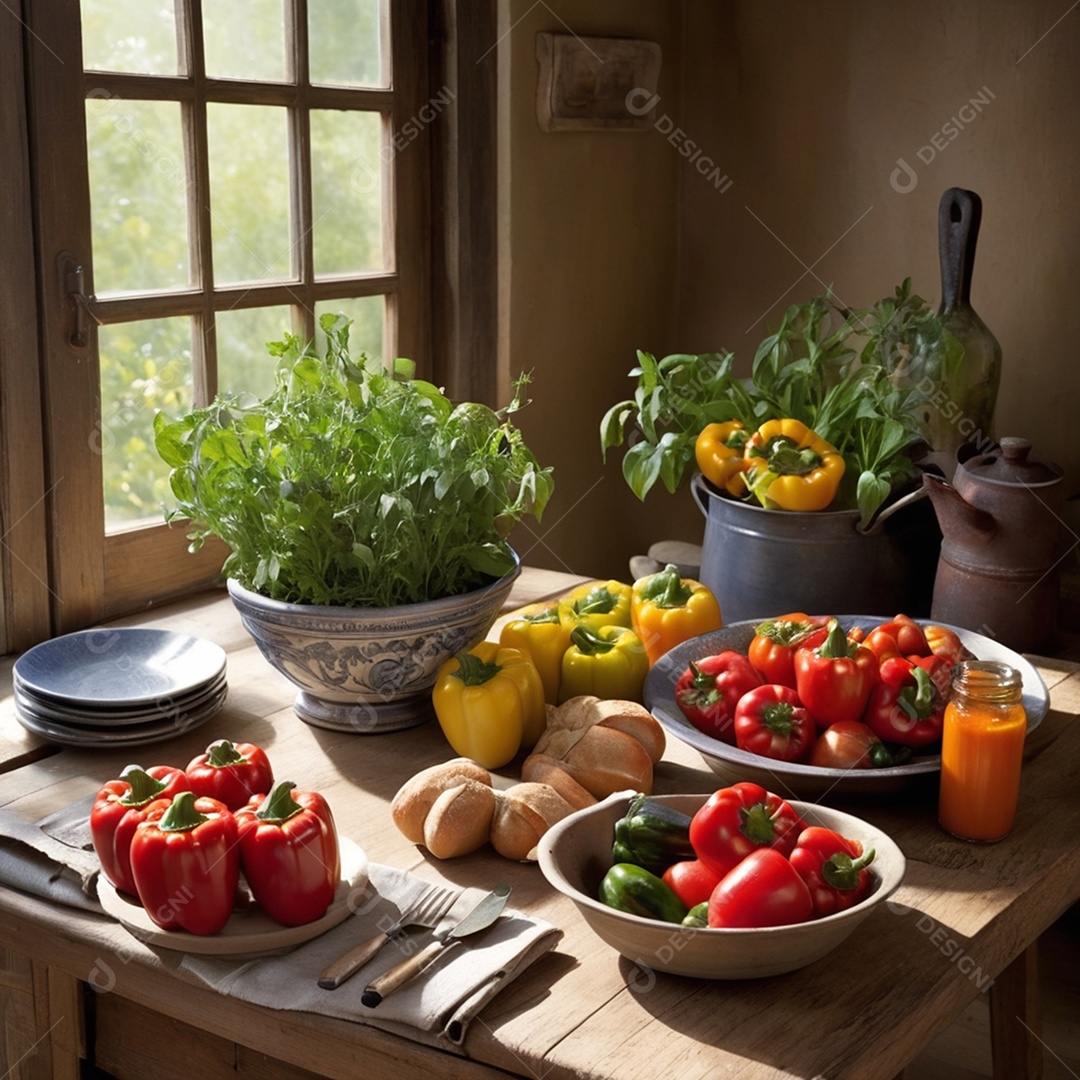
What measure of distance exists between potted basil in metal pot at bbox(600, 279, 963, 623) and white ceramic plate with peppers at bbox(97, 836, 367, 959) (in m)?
0.81

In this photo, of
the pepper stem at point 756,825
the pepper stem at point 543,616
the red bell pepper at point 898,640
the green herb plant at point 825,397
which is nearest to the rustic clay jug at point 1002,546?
the green herb plant at point 825,397

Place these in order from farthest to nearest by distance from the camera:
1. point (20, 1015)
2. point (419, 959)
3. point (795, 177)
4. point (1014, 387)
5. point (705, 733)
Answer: point (795, 177)
point (1014, 387)
point (705, 733)
point (20, 1015)
point (419, 959)

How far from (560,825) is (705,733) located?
0.34 meters

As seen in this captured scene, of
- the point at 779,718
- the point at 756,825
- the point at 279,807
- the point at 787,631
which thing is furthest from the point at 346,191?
the point at 756,825

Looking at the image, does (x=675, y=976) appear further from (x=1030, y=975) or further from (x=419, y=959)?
(x=1030, y=975)

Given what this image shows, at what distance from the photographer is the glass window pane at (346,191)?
6.89ft

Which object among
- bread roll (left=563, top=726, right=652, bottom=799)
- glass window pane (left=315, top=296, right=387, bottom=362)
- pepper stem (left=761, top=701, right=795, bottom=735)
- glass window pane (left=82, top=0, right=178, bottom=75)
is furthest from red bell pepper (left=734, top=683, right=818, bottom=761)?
glass window pane (left=82, top=0, right=178, bottom=75)

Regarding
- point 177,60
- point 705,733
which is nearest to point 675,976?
point 705,733

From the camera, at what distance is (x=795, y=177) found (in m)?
2.54

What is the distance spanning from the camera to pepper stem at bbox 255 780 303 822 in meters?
1.08

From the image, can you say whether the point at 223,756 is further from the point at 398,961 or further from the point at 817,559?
the point at 817,559

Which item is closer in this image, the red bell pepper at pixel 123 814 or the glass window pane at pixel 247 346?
the red bell pepper at pixel 123 814

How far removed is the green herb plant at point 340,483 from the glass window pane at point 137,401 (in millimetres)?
414

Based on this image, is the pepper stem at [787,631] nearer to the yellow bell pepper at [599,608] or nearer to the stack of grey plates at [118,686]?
the yellow bell pepper at [599,608]
